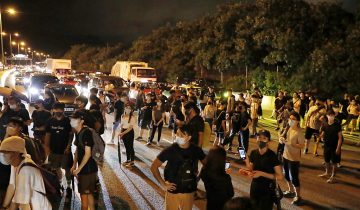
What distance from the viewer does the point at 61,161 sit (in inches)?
311

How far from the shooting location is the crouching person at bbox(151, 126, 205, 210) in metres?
5.25

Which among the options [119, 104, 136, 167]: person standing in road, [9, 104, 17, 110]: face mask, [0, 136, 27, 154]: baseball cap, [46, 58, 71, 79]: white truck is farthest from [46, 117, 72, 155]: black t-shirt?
[46, 58, 71, 79]: white truck

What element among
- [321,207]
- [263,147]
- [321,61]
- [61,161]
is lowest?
[321,207]

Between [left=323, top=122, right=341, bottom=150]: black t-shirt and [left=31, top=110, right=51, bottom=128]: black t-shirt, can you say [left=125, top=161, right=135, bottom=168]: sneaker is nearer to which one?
[left=31, top=110, right=51, bottom=128]: black t-shirt

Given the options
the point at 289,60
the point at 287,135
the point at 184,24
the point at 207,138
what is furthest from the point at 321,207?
the point at 184,24

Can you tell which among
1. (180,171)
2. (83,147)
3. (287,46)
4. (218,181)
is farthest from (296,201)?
(287,46)

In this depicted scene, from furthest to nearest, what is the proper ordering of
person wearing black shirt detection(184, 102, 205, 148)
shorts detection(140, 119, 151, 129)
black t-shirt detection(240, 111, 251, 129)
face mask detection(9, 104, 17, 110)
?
shorts detection(140, 119, 151, 129), black t-shirt detection(240, 111, 251, 129), face mask detection(9, 104, 17, 110), person wearing black shirt detection(184, 102, 205, 148)

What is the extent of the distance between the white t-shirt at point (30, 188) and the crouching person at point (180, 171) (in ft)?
5.12

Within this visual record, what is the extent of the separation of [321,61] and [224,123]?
11.9 meters

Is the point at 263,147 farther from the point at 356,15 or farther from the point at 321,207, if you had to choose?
the point at 356,15

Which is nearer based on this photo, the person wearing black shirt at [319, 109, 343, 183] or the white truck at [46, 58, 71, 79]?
the person wearing black shirt at [319, 109, 343, 183]

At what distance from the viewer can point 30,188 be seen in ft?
13.6

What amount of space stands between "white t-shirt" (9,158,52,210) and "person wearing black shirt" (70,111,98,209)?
212cm

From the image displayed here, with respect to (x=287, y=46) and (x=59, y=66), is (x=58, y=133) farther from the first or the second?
(x=59, y=66)
